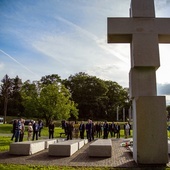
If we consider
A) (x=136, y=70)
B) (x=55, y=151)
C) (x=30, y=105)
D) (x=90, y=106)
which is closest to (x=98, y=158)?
(x=55, y=151)

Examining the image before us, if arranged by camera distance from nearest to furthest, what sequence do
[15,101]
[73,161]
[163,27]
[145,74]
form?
[145,74]
[163,27]
[73,161]
[15,101]

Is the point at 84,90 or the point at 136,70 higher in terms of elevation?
the point at 84,90

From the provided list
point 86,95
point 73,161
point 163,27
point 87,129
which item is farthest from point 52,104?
→ point 163,27

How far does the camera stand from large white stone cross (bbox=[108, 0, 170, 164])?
8.20 m

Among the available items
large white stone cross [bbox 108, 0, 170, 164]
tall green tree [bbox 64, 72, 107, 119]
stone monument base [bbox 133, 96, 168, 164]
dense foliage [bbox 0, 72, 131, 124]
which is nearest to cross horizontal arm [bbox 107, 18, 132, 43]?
large white stone cross [bbox 108, 0, 170, 164]

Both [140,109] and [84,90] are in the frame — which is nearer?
[140,109]

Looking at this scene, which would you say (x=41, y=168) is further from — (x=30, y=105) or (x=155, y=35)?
(x=30, y=105)

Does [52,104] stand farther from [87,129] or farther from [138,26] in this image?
[138,26]

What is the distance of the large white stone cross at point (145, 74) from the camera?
Answer: 8.20 metres

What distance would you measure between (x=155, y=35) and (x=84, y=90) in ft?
212

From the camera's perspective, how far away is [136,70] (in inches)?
347

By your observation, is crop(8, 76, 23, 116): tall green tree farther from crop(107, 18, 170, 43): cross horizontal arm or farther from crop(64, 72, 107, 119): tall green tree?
crop(107, 18, 170, 43): cross horizontal arm

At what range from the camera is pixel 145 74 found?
8.73m

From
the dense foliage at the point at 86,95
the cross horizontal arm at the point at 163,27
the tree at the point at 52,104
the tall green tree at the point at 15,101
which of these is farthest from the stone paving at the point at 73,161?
the tall green tree at the point at 15,101
